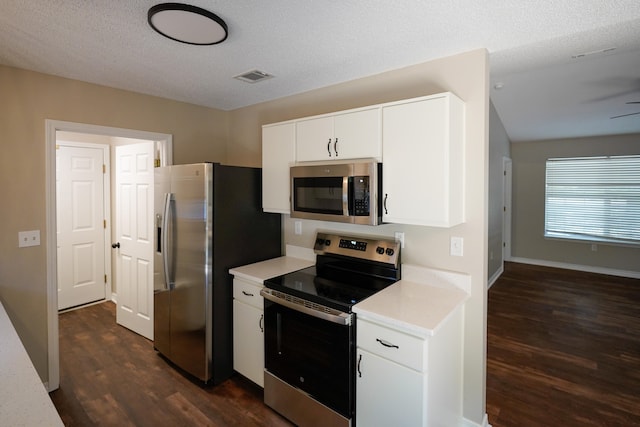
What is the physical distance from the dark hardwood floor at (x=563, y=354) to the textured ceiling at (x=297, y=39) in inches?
94.7

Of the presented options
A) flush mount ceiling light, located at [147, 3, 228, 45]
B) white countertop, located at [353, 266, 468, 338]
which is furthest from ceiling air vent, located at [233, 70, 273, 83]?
white countertop, located at [353, 266, 468, 338]

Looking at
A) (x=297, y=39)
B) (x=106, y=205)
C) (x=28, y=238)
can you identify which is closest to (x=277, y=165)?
(x=297, y=39)

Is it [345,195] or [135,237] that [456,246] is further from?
[135,237]

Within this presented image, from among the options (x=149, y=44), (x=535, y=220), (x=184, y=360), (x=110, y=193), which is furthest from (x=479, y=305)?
(x=535, y=220)

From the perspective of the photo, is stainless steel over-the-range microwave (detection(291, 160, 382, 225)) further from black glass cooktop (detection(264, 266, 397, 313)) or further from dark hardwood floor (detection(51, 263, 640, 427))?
dark hardwood floor (detection(51, 263, 640, 427))

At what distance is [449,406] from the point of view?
1.94 m

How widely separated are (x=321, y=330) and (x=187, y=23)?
1802mm

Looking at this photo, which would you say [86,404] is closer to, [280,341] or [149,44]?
[280,341]

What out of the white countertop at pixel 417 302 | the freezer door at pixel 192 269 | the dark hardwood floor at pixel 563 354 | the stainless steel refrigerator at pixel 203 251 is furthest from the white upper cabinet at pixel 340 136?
the dark hardwood floor at pixel 563 354

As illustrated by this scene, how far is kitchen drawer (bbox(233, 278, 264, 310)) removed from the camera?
2.42m

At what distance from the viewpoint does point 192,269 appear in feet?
8.66

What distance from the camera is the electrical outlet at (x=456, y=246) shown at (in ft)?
6.86

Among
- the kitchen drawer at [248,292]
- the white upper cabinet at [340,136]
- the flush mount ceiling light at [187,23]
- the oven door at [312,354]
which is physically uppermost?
the flush mount ceiling light at [187,23]

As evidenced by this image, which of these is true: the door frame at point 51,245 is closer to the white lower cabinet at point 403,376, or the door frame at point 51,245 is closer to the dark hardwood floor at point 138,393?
the dark hardwood floor at point 138,393
